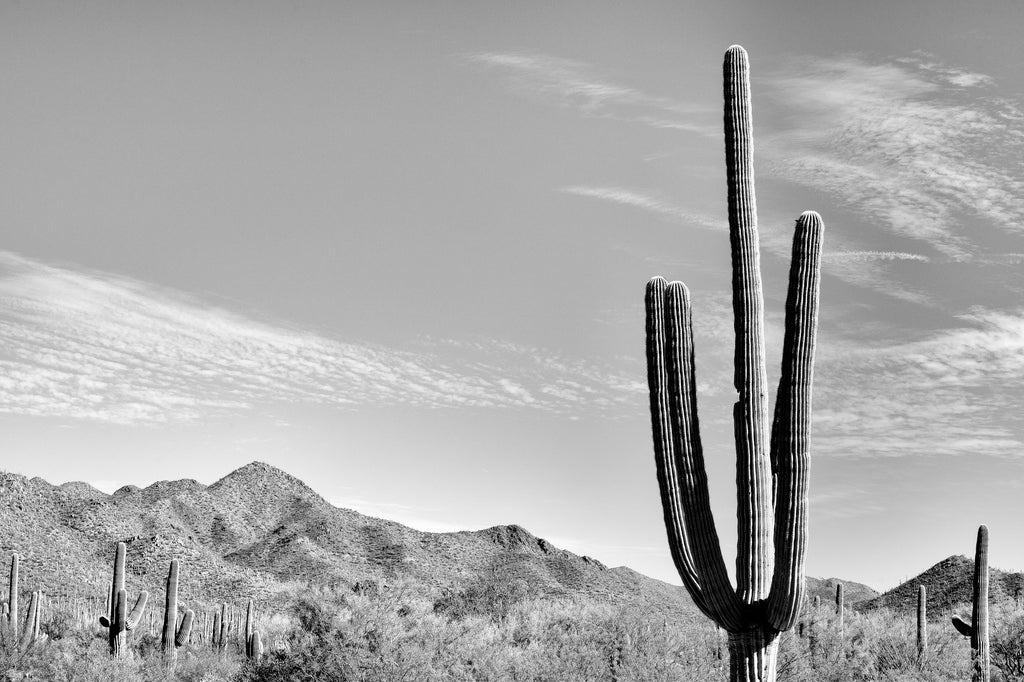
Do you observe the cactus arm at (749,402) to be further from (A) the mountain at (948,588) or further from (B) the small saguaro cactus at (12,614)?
(A) the mountain at (948,588)

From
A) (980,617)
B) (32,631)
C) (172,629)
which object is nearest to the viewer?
(980,617)

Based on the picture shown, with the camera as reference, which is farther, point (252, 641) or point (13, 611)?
point (13, 611)

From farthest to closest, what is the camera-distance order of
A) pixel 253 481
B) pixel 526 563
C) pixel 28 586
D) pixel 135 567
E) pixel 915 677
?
1. pixel 253 481
2. pixel 526 563
3. pixel 135 567
4. pixel 28 586
5. pixel 915 677

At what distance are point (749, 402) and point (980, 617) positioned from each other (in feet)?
51.3

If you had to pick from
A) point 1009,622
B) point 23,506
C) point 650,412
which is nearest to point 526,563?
point 23,506

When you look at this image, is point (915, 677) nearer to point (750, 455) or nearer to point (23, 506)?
point (750, 455)

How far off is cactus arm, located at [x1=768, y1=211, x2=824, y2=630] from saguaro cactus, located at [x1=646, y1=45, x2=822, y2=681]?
11 millimetres

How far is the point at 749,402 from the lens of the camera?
10773 mm

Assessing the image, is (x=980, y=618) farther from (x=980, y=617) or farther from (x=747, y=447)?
(x=747, y=447)

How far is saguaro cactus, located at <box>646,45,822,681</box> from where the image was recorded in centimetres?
1064

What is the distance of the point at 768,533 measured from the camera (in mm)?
10734

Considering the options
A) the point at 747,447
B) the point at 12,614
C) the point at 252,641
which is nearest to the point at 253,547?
the point at 12,614

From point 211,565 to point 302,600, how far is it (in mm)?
29639

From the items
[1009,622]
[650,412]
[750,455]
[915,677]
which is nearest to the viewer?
[750,455]
